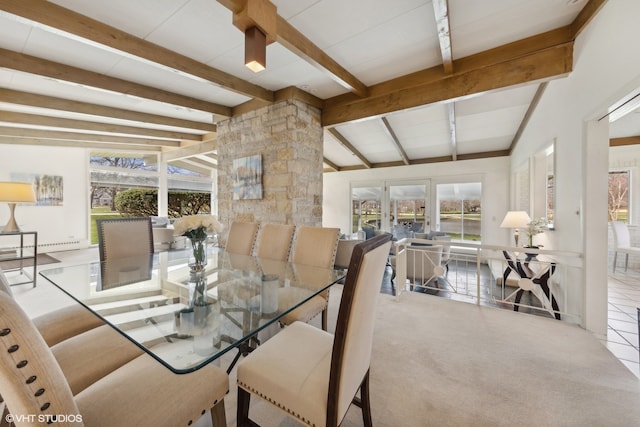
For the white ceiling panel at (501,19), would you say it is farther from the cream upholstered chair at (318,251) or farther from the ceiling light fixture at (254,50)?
the cream upholstered chair at (318,251)

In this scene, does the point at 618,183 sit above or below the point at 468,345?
above

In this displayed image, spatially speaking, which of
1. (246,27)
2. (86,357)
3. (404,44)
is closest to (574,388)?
(86,357)

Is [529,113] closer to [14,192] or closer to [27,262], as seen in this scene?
[14,192]

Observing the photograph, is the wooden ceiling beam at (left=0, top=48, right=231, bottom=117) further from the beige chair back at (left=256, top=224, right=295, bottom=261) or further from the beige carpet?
the beige carpet

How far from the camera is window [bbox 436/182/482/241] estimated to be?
5938mm

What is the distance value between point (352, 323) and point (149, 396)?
2.53 feet

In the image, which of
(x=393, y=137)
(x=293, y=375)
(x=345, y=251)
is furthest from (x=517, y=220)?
(x=293, y=375)

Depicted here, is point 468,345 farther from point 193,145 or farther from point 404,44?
point 193,145

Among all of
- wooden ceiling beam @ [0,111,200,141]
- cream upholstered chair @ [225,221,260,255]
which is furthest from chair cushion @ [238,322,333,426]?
wooden ceiling beam @ [0,111,200,141]

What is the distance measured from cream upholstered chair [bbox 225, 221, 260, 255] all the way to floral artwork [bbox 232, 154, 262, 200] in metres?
0.99

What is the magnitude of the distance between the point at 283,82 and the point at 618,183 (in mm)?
6701

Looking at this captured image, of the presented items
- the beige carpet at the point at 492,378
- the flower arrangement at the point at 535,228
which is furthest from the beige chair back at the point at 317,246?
the flower arrangement at the point at 535,228

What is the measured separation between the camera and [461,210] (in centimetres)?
613

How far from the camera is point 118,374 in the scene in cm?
97
